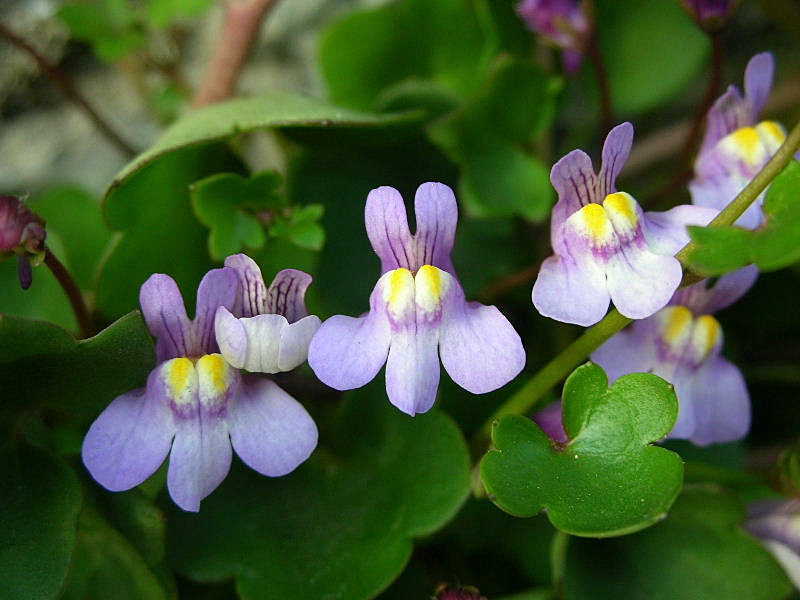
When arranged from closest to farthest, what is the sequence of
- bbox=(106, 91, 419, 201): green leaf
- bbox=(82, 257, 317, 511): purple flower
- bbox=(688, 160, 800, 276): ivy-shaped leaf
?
bbox=(688, 160, 800, 276): ivy-shaped leaf
bbox=(82, 257, 317, 511): purple flower
bbox=(106, 91, 419, 201): green leaf

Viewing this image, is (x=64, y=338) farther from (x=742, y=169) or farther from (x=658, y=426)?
(x=742, y=169)

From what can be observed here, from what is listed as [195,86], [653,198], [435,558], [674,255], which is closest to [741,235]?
[674,255]

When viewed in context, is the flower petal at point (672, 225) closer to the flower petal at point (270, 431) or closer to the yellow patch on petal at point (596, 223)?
the yellow patch on petal at point (596, 223)

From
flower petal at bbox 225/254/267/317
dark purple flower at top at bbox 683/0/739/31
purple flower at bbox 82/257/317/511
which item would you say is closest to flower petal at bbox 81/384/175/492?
purple flower at bbox 82/257/317/511

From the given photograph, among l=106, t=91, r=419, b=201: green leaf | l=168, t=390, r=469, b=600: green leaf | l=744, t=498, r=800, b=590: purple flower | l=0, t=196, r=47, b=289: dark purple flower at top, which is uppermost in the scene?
l=0, t=196, r=47, b=289: dark purple flower at top

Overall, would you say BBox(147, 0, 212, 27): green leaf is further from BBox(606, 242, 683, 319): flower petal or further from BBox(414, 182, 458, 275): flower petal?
BBox(606, 242, 683, 319): flower petal

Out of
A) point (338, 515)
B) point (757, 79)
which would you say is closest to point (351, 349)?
point (338, 515)

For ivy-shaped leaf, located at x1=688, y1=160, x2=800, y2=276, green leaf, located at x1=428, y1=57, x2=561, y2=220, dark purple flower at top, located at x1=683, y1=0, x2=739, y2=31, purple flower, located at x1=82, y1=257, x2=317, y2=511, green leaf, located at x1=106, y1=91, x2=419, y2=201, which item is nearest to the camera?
ivy-shaped leaf, located at x1=688, y1=160, x2=800, y2=276

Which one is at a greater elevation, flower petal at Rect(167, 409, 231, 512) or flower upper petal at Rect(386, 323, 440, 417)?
flower upper petal at Rect(386, 323, 440, 417)
